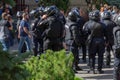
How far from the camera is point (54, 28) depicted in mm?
9969

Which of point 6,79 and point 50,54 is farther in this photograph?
point 50,54

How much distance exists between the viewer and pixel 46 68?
627cm

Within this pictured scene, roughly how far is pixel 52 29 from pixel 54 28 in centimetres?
6

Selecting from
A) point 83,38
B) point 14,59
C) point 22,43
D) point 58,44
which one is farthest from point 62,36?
point 14,59

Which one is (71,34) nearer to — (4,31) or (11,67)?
(4,31)

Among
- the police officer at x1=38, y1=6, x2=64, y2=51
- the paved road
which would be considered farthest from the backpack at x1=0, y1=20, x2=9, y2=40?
the paved road

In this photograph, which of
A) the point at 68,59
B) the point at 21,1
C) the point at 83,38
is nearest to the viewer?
the point at 68,59

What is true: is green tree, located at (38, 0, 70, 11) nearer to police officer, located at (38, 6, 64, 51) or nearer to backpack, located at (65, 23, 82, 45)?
backpack, located at (65, 23, 82, 45)

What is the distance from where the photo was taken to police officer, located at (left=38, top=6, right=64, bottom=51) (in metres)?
9.99

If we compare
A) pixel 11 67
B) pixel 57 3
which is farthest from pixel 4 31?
pixel 57 3

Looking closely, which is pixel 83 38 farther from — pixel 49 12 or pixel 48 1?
pixel 48 1

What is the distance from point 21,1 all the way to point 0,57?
31087 mm

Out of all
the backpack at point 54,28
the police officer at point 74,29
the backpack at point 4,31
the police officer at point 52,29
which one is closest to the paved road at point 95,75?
the police officer at point 74,29

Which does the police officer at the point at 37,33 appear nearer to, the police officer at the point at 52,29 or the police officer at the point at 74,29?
the police officer at the point at 52,29
